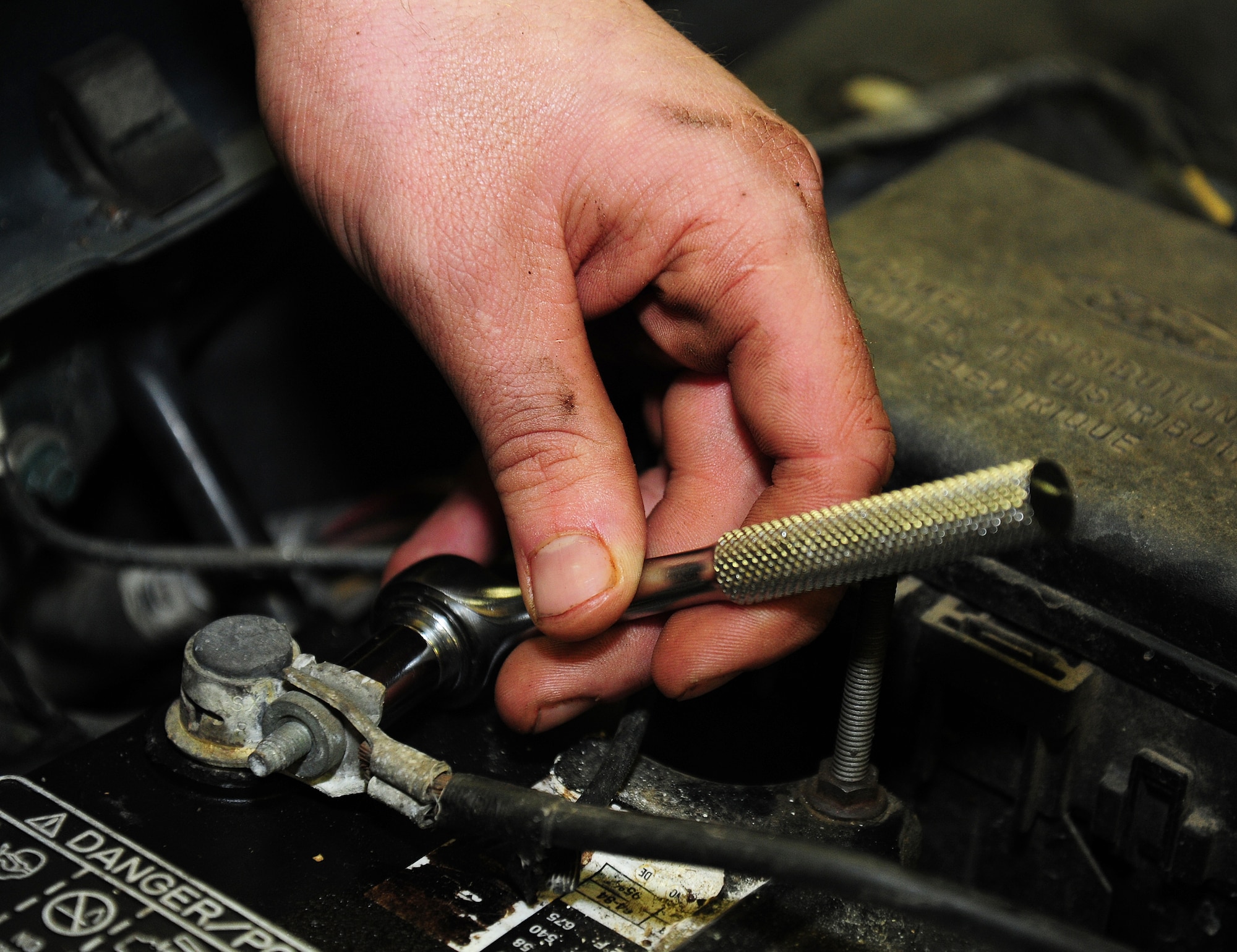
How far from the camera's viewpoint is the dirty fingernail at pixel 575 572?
0.74 metres

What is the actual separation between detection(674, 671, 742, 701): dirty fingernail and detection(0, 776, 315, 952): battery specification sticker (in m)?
0.27

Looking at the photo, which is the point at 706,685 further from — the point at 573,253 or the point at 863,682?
the point at 573,253

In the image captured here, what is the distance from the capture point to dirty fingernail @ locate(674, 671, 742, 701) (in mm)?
779

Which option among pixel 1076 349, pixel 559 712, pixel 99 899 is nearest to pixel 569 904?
pixel 559 712

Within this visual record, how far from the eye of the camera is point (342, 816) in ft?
2.42

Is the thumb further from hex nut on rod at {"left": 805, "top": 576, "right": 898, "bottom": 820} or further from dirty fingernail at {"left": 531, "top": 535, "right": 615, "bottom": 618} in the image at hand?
hex nut on rod at {"left": 805, "top": 576, "right": 898, "bottom": 820}

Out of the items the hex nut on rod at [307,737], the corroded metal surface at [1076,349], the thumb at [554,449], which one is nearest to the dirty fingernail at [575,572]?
the thumb at [554,449]

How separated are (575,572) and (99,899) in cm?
31

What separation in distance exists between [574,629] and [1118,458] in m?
0.38

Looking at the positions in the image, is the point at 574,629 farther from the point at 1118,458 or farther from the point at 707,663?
the point at 1118,458

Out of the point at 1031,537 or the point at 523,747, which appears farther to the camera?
the point at 523,747

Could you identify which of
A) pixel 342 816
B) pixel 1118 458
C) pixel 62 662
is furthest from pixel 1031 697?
pixel 62 662

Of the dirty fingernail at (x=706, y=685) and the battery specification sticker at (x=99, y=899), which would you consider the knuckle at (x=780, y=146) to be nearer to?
the dirty fingernail at (x=706, y=685)

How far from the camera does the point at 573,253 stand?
2.68 ft
